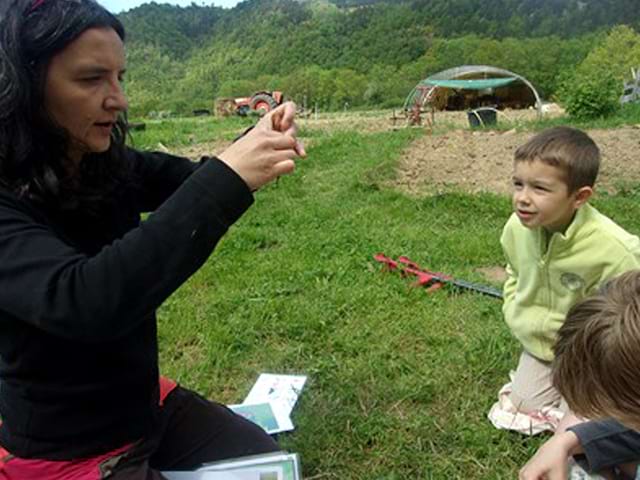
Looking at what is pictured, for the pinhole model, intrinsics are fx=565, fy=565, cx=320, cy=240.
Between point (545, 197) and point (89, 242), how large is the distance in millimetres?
1702

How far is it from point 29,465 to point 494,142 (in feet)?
28.8

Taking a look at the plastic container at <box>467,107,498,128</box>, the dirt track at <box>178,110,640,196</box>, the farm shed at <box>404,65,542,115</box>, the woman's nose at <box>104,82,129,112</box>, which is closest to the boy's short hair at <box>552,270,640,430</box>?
the woman's nose at <box>104,82,129,112</box>

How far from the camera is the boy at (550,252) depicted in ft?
7.15

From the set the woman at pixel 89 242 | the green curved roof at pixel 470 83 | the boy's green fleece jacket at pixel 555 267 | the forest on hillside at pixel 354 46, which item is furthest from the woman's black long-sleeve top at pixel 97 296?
the forest on hillside at pixel 354 46

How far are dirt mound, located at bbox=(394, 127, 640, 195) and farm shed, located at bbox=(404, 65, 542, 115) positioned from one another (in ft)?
53.8

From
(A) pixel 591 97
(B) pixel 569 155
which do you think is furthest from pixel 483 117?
(B) pixel 569 155

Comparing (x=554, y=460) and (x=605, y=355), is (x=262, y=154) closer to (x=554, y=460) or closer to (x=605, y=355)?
(x=605, y=355)

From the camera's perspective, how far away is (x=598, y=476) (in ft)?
5.27

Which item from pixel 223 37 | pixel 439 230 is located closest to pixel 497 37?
pixel 223 37

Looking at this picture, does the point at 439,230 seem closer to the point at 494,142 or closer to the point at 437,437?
the point at 437,437

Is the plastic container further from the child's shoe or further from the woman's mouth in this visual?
the woman's mouth

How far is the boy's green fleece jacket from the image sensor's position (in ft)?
7.00

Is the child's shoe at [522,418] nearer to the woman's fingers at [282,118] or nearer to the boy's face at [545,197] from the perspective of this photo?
the boy's face at [545,197]

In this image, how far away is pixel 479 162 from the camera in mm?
7797
